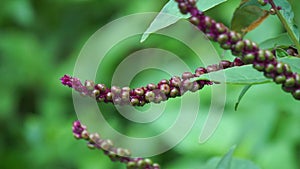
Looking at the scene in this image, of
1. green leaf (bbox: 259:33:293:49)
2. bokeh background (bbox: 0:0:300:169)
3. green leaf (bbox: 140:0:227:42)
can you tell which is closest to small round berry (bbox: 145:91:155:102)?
green leaf (bbox: 140:0:227:42)

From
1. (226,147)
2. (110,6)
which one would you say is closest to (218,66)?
(226,147)

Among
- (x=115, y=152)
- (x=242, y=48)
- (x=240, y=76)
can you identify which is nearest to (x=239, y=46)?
(x=242, y=48)

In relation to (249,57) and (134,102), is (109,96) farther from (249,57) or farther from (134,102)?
(249,57)

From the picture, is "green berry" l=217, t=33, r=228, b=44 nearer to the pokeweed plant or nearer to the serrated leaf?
the pokeweed plant

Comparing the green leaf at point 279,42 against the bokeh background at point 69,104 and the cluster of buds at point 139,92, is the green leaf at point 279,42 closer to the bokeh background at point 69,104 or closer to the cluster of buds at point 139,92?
the cluster of buds at point 139,92

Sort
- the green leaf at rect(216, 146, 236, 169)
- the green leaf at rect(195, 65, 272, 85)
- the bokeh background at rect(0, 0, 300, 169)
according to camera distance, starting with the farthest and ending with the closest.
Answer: the bokeh background at rect(0, 0, 300, 169), the green leaf at rect(216, 146, 236, 169), the green leaf at rect(195, 65, 272, 85)
